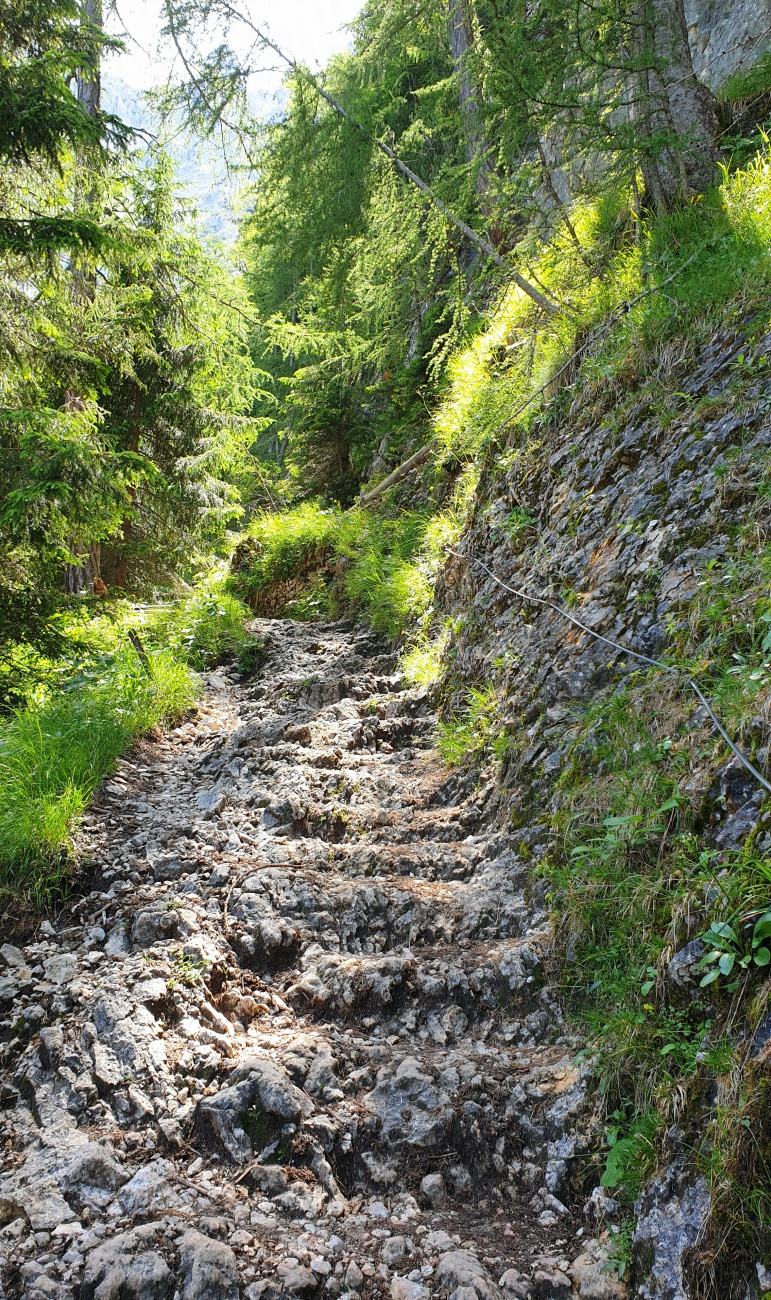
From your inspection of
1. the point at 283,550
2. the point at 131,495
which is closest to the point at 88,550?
the point at 131,495

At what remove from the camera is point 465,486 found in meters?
6.95

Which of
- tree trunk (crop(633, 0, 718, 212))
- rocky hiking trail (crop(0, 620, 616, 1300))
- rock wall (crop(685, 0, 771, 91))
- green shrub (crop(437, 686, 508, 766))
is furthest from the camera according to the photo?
rock wall (crop(685, 0, 771, 91))

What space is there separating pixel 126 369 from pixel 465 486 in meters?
4.99

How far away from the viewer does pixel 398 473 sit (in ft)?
32.6

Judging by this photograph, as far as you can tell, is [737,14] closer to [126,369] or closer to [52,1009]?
[126,369]

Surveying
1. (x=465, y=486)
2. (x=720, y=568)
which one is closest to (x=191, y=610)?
(x=465, y=486)

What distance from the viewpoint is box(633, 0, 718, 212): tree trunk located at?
459 cm

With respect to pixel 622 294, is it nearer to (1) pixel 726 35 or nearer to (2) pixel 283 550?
(1) pixel 726 35

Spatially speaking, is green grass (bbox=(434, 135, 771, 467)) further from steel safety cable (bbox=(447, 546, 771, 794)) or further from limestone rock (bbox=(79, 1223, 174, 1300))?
limestone rock (bbox=(79, 1223, 174, 1300))

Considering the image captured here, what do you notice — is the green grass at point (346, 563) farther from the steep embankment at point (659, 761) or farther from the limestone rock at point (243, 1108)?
the limestone rock at point (243, 1108)

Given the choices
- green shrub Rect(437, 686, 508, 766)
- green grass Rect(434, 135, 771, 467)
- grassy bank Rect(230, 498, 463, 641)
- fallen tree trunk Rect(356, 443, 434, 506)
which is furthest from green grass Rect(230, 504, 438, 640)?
green shrub Rect(437, 686, 508, 766)

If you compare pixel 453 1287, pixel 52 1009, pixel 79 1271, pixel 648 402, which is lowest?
pixel 453 1287

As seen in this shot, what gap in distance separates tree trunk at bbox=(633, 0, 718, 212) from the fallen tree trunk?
173 inches

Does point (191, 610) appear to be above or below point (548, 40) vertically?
below
